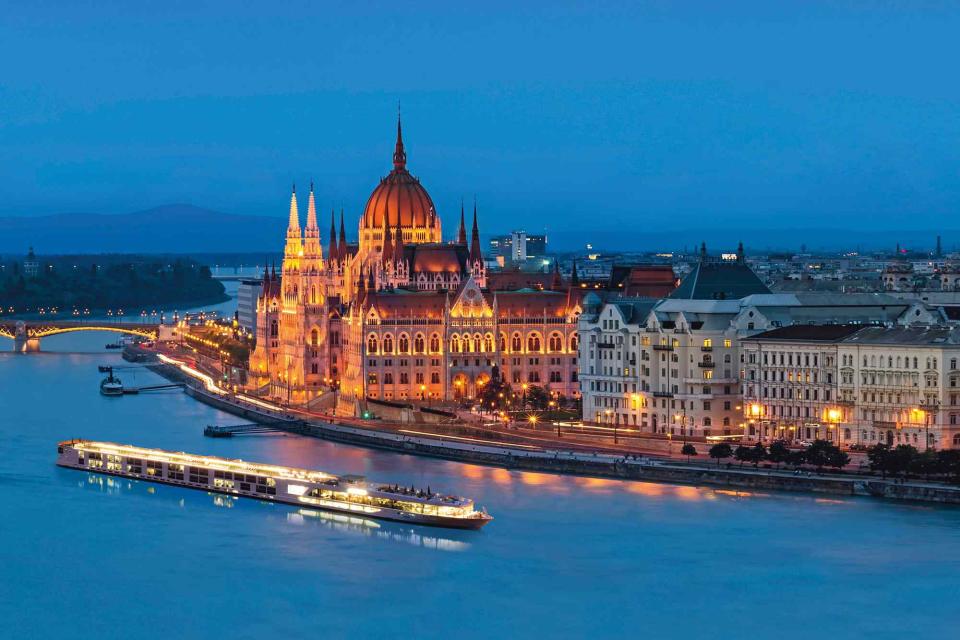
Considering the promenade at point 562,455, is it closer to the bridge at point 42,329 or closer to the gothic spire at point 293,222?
the gothic spire at point 293,222

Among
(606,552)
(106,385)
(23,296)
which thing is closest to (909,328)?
(606,552)

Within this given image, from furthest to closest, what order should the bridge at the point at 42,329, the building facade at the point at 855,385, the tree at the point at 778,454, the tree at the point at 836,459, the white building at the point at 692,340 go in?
the bridge at the point at 42,329
the white building at the point at 692,340
the building facade at the point at 855,385
the tree at the point at 778,454
the tree at the point at 836,459

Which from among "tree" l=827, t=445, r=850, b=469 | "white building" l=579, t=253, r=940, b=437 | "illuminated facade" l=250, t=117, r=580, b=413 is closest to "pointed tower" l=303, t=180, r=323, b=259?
"illuminated facade" l=250, t=117, r=580, b=413

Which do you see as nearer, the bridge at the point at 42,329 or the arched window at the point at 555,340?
the arched window at the point at 555,340

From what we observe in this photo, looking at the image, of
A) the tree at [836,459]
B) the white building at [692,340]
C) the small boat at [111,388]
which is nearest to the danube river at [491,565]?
the tree at [836,459]

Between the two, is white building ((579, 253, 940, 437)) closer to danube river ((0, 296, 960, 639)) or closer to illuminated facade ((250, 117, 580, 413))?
danube river ((0, 296, 960, 639))

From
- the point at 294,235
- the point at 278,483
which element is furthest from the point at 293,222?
the point at 278,483

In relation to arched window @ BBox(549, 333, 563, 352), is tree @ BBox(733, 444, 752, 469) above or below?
below
